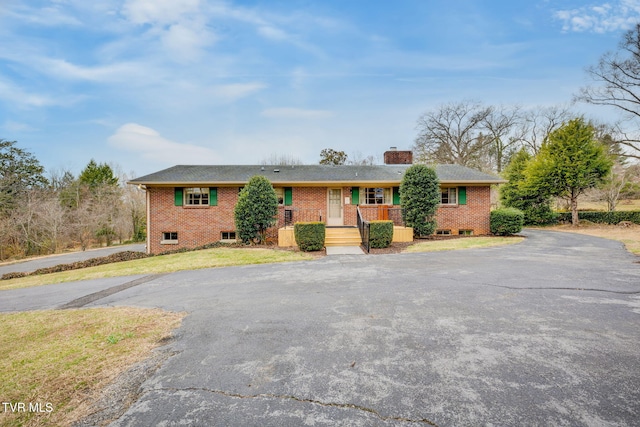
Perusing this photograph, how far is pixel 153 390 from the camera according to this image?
7.56 ft

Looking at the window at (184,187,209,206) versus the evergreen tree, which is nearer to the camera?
the window at (184,187,209,206)

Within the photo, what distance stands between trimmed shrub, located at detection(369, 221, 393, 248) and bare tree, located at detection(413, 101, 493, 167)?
23.1m

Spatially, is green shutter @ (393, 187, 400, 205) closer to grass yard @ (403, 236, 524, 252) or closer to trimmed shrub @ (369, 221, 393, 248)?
grass yard @ (403, 236, 524, 252)

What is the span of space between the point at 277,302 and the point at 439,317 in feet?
Answer: 8.62

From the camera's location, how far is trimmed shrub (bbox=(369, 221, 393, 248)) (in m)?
11.2

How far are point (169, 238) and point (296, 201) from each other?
714 cm

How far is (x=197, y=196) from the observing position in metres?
14.8

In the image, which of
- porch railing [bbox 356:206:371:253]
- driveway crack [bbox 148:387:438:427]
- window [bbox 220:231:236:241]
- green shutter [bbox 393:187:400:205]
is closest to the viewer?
driveway crack [bbox 148:387:438:427]

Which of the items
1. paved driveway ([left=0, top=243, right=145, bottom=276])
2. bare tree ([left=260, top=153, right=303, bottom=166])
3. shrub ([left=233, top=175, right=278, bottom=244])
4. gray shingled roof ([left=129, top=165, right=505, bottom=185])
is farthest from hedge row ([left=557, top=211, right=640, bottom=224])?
paved driveway ([left=0, top=243, right=145, bottom=276])

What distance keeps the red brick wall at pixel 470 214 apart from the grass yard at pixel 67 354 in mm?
14255

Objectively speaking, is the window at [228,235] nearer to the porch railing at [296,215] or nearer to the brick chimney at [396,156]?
the porch railing at [296,215]

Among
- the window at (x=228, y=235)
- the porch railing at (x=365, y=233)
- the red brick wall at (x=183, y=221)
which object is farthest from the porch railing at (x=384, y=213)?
the red brick wall at (x=183, y=221)

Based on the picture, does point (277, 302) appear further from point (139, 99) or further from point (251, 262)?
point (139, 99)

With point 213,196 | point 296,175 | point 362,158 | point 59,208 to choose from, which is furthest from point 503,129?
point 59,208
